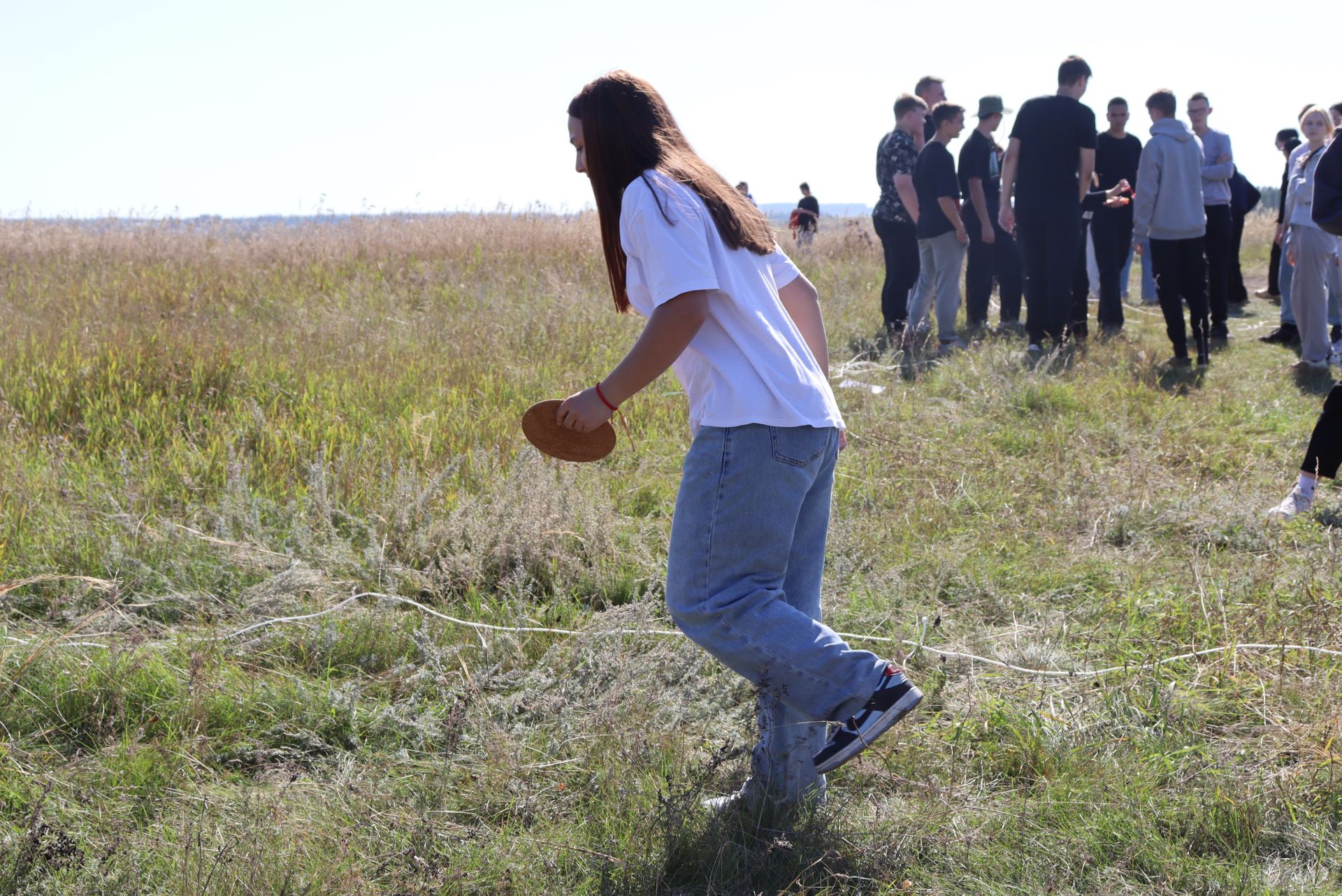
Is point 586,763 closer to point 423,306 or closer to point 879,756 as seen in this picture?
point 879,756

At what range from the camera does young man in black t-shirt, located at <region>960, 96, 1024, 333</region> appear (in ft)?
28.6

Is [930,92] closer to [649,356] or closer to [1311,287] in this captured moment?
[1311,287]

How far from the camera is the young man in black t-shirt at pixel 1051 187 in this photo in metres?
7.50

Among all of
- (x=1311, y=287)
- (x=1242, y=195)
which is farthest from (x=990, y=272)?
(x=1242, y=195)

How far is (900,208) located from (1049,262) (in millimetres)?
1313

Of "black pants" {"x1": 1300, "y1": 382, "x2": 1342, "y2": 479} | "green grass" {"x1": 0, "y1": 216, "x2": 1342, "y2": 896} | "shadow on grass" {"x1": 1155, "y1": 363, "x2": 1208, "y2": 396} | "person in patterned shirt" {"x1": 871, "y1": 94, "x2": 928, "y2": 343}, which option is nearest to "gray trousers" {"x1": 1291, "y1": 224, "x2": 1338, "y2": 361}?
"shadow on grass" {"x1": 1155, "y1": 363, "x2": 1208, "y2": 396}

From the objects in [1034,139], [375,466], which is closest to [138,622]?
[375,466]

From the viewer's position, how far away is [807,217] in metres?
15.5

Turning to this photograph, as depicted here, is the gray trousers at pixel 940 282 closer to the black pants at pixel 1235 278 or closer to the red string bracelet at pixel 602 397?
the black pants at pixel 1235 278

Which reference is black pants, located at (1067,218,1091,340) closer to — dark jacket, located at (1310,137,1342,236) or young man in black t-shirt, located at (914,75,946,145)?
young man in black t-shirt, located at (914,75,946,145)

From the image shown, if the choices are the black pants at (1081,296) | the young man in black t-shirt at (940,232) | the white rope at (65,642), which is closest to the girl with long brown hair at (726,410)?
the white rope at (65,642)

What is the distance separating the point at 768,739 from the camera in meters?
2.31

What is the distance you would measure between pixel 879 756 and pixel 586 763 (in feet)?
2.37

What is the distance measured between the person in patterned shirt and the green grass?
225 cm
